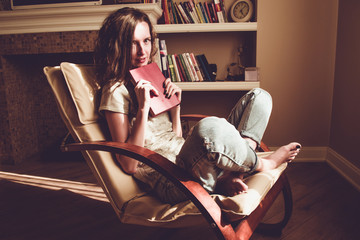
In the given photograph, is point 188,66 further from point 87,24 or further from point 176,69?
point 87,24

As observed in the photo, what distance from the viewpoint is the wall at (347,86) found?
1.81 m

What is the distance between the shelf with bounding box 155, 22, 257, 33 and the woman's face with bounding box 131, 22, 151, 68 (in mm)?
960

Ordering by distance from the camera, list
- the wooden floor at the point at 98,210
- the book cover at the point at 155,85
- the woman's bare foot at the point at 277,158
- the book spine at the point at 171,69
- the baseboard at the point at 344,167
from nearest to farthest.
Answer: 1. the woman's bare foot at the point at 277,158
2. the book cover at the point at 155,85
3. the wooden floor at the point at 98,210
4. the baseboard at the point at 344,167
5. the book spine at the point at 171,69

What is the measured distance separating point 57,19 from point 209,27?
1.23 meters

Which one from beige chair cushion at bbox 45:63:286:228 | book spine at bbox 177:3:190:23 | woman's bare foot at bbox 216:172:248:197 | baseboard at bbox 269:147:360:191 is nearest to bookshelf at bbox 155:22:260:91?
book spine at bbox 177:3:190:23

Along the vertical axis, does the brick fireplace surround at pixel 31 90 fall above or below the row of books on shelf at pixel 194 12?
below

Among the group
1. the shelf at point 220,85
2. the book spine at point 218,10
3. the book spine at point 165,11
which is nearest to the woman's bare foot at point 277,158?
the shelf at point 220,85

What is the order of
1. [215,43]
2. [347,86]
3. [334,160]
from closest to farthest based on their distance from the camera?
[347,86] → [334,160] → [215,43]

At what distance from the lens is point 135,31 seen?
3.95 feet

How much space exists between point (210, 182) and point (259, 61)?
161cm

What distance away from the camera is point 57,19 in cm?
221

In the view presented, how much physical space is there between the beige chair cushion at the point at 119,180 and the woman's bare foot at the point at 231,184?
3cm

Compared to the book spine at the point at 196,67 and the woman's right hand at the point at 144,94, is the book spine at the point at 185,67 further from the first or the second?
the woman's right hand at the point at 144,94

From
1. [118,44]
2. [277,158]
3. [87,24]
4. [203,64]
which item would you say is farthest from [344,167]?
[87,24]
